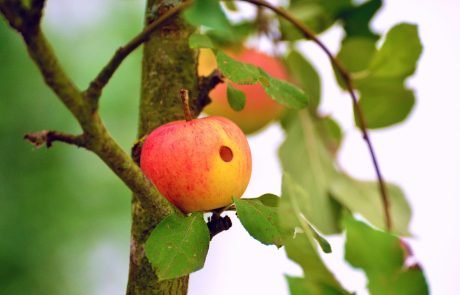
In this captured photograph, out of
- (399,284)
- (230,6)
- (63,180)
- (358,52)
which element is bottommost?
(399,284)

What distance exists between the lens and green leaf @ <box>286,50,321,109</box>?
646 mm

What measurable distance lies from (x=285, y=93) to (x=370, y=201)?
0.88 ft

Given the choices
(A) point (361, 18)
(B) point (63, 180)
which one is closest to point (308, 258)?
(A) point (361, 18)

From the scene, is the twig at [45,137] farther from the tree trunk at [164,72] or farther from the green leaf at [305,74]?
the green leaf at [305,74]

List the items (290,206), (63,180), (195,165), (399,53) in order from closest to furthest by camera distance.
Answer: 1. (290,206)
2. (195,165)
3. (399,53)
4. (63,180)

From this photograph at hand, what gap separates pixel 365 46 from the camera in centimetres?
59

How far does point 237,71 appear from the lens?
1.15 feet

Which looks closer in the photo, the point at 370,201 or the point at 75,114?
the point at 75,114

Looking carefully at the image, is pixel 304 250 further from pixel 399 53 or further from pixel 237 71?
pixel 399 53

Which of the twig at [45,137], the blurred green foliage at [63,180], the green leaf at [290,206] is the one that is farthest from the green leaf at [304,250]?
the blurred green foliage at [63,180]

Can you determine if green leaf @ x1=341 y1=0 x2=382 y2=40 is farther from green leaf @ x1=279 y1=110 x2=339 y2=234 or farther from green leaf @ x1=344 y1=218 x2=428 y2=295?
green leaf @ x1=344 y1=218 x2=428 y2=295

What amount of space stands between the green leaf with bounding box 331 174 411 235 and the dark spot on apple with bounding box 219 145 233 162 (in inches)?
8.4

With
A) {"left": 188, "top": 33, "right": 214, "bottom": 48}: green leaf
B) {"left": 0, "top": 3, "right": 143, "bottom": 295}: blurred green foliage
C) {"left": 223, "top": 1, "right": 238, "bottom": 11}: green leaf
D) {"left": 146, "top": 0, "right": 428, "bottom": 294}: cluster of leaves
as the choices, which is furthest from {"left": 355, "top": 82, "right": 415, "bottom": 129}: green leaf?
{"left": 0, "top": 3, "right": 143, "bottom": 295}: blurred green foliage

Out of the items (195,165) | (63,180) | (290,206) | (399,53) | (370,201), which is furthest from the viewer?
(63,180)
